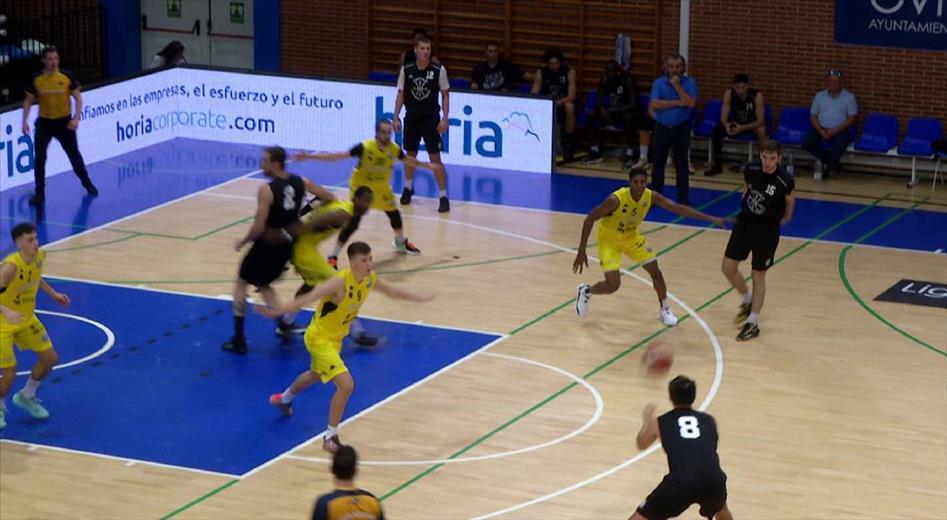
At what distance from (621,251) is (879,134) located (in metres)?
8.18

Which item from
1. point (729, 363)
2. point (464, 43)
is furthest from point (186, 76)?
point (729, 363)

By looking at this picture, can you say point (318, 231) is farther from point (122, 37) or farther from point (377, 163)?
point (122, 37)

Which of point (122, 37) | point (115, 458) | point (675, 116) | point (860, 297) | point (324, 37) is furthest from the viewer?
point (122, 37)

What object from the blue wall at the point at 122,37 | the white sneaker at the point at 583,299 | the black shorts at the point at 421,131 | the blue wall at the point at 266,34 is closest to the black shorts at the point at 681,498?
the white sneaker at the point at 583,299

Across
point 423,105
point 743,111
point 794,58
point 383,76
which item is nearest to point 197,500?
point 423,105

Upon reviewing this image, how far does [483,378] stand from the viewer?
49.2 feet

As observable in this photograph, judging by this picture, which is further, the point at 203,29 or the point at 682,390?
the point at 203,29

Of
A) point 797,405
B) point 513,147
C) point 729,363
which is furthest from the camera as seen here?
point 513,147

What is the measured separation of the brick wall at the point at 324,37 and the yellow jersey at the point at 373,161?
9523mm

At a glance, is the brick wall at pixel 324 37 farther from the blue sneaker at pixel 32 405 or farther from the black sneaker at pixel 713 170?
the blue sneaker at pixel 32 405

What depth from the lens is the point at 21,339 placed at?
13391mm

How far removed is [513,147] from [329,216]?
867 cm

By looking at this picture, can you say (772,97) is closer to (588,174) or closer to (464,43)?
(588,174)

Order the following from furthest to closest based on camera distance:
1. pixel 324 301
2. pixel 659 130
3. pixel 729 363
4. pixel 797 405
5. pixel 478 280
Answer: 1. pixel 659 130
2. pixel 478 280
3. pixel 729 363
4. pixel 797 405
5. pixel 324 301
